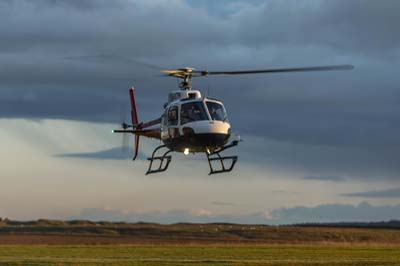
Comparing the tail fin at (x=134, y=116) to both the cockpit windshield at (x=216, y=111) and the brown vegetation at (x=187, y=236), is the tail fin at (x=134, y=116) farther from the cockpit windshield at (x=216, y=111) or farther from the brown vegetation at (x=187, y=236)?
the brown vegetation at (x=187, y=236)

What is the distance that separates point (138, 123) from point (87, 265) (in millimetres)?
11059

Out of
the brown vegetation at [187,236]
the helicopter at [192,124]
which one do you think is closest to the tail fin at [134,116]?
the helicopter at [192,124]

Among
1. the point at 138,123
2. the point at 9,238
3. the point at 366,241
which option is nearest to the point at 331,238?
the point at 366,241

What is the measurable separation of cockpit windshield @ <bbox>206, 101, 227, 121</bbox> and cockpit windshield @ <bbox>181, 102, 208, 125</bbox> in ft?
1.14

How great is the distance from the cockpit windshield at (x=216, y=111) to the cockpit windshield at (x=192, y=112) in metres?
0.35

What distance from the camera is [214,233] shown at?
120 meters

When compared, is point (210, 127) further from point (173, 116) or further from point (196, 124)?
point (173, 116)

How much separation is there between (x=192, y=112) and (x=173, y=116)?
61.6 inches

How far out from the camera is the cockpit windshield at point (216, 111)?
44.3 meters

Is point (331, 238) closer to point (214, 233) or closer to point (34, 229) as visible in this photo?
point (214, 233)

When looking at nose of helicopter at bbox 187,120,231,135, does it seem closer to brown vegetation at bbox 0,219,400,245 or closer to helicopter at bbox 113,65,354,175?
helicopter at bbox 113,65,354,175

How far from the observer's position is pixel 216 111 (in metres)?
44.6

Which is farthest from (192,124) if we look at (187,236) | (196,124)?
(187,236)

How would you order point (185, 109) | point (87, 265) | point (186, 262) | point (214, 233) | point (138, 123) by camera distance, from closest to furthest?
point (185, 109) → point (87, 265) → point (186, 262) → point (138, 123) → point (214, 233)
